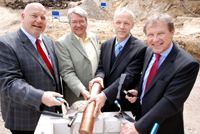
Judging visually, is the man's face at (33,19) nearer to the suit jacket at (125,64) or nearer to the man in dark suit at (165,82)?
the suit jacket at (125,64)

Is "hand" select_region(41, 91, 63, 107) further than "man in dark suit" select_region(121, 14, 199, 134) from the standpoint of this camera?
Yes

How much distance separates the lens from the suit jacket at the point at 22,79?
74.1 inches

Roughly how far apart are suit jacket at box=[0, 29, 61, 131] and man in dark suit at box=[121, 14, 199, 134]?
117 cm

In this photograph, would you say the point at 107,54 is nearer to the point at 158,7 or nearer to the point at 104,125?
the point at 104,125

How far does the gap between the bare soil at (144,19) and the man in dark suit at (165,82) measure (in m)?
2.59

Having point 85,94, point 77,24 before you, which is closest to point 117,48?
point 77,24

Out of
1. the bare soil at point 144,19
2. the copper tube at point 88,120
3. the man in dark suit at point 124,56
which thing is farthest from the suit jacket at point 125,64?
the bare soil at point 144,19

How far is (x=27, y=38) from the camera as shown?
219 cm

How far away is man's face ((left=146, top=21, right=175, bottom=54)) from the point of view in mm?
1779

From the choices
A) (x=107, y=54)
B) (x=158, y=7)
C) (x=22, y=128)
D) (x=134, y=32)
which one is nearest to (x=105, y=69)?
(x=107, y=54)

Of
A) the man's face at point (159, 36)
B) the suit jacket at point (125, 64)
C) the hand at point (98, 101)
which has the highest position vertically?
the man's face at point (159, 36)

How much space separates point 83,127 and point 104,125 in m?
0.34

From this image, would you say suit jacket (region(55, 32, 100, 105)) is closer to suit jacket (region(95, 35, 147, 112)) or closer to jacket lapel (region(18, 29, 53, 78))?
suit jacket (region(95, 35, 147, 112))

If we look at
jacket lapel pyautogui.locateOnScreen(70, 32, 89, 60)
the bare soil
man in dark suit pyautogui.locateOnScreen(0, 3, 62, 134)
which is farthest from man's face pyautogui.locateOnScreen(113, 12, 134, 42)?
the bare soil
